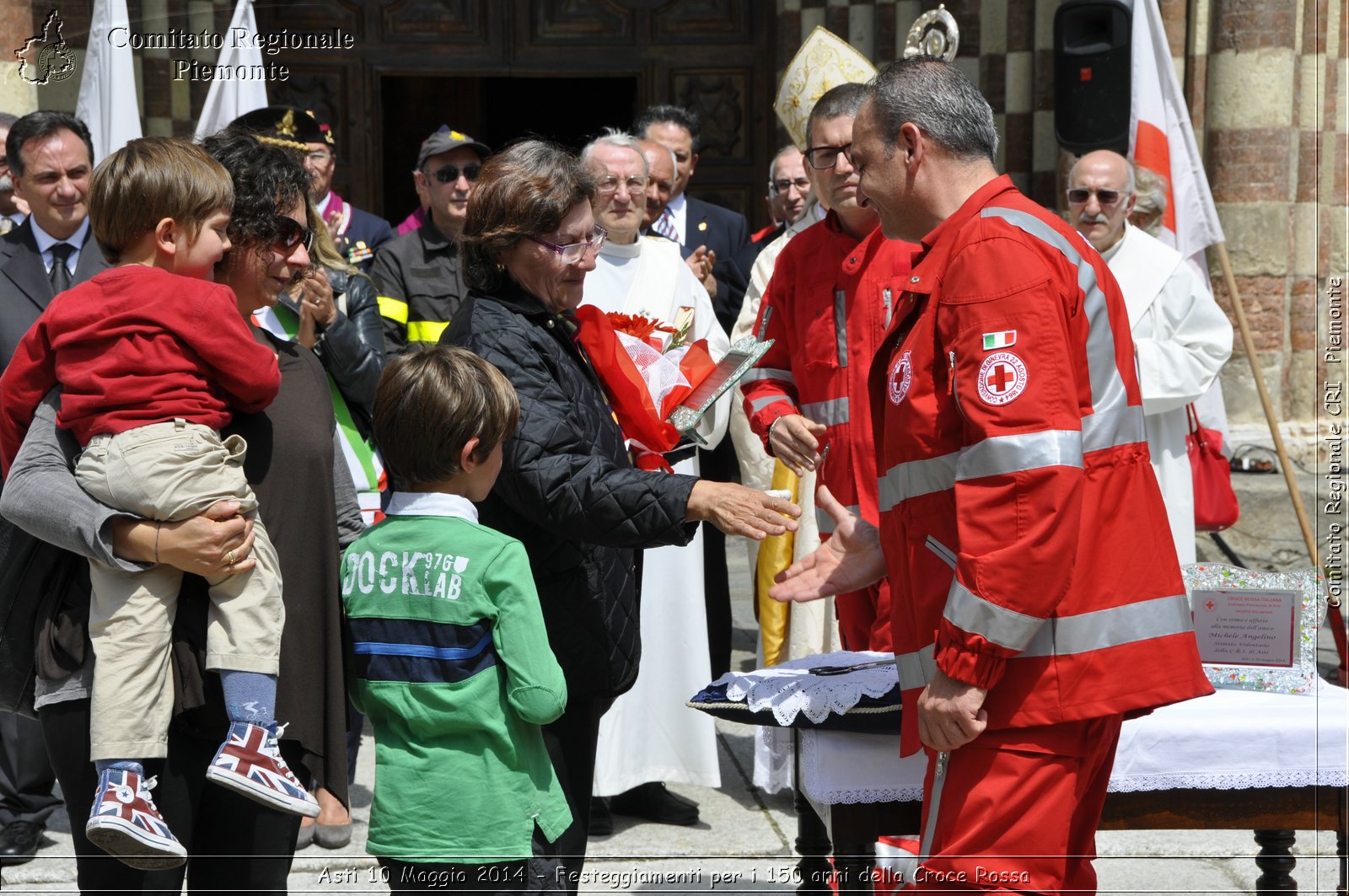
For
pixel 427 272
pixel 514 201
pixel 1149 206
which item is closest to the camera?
pixel 514 201

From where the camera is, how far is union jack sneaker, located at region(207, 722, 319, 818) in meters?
2.54

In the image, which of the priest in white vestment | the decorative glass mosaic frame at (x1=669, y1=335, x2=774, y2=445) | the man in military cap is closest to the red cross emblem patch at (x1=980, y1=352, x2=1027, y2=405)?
the decorative glass mosaic frame at (x1=669, y1=335, x2=774, y2=445)

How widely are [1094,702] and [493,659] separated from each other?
110cm

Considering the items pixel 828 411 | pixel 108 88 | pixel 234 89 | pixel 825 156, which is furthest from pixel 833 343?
pixel 108 88

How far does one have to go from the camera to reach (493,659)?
107 inches

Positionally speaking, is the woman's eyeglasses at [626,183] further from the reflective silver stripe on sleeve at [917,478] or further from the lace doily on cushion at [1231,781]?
the lace doily on cushion at [1231,781]

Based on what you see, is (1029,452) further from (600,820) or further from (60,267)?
(60,267)

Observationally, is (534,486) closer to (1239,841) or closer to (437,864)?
(437,864)

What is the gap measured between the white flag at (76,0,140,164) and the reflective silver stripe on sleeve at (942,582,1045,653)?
4.76 metres

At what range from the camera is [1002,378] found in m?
2.56

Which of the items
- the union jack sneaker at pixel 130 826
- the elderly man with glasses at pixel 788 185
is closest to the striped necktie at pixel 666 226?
the elderly man with glasses at pixel 788 185

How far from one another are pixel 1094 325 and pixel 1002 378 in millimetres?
278

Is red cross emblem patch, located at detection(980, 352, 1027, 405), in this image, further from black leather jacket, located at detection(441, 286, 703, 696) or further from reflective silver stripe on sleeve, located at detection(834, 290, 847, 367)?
reflective silver stripe on sleeve, located at detection(834, 290, 847, 367)

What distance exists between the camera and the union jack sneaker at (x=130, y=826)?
249 centimetres
